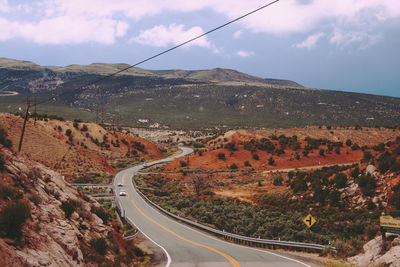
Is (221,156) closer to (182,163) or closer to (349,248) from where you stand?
(182,163)

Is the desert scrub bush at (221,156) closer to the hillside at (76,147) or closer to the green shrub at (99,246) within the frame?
the hillside at (76,147)

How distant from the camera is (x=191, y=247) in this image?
69.8 feet

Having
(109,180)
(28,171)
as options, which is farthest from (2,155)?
(109,180)

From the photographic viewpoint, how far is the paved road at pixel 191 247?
56.1 ft

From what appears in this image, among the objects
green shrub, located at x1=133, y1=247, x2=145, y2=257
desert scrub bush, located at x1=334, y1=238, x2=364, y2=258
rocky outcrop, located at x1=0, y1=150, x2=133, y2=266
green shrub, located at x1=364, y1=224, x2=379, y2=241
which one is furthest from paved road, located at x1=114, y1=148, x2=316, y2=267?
rocky outcrop, located at x1=0, y1=150, x2=133, y2=266

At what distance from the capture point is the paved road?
673 inches

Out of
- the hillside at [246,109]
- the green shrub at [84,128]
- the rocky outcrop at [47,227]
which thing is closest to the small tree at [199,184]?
the rocky outcrop at [47,227]

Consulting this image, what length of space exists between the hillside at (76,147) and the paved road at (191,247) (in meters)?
24.5

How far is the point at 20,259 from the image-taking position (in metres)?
8.01

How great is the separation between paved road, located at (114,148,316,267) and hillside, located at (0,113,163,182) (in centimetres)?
2447

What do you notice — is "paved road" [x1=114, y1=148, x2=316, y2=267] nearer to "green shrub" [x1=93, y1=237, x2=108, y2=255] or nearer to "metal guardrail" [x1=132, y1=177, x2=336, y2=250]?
"metal guardrail" [x1=132, y1=177, x2=336, y2=250]

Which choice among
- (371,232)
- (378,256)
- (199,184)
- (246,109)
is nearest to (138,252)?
(378,256)

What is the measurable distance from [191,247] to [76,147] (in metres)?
48.9

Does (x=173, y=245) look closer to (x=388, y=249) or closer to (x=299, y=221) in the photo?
(x=299, y=221)
